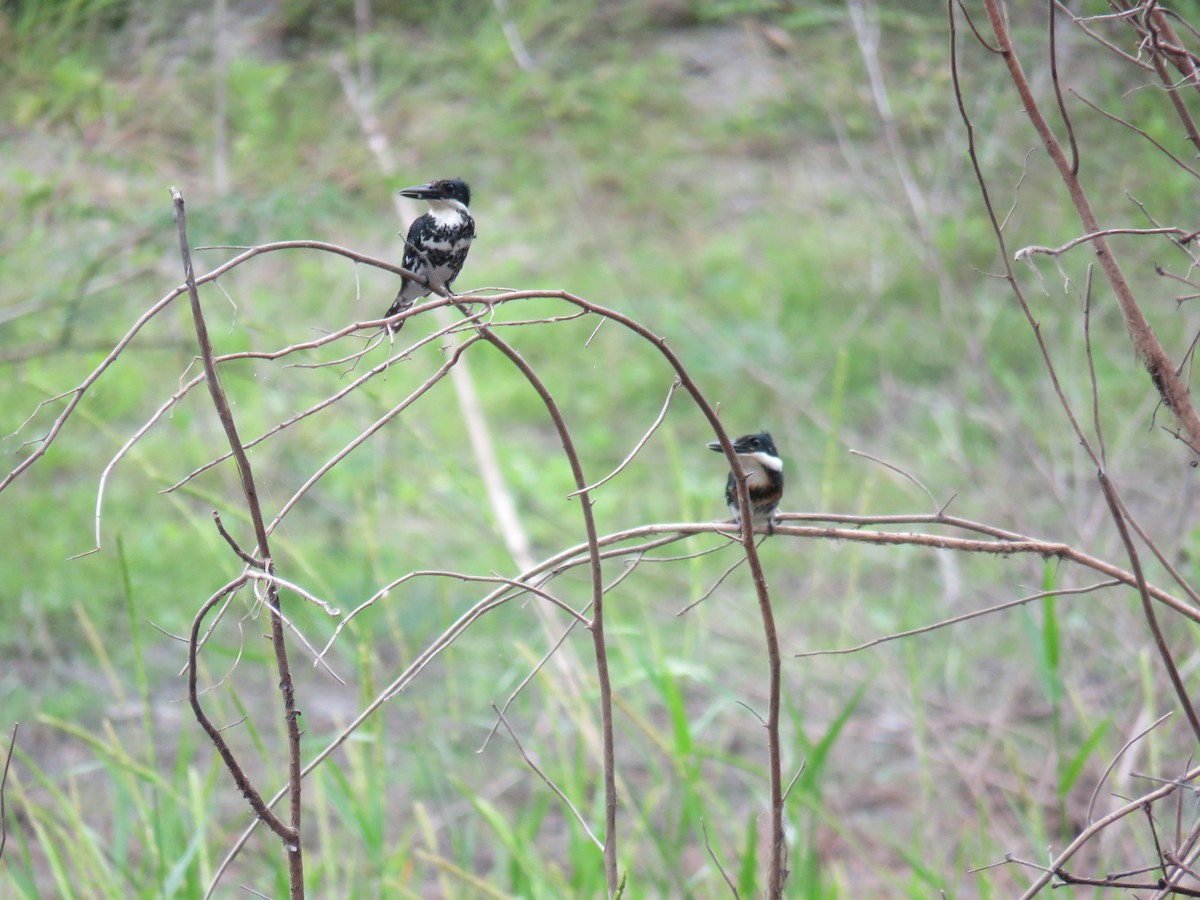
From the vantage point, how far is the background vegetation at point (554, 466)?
309cm

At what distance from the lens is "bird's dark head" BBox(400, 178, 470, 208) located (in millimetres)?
2555

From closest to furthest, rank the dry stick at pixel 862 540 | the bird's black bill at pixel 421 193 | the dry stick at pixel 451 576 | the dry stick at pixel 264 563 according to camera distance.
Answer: the dry stick at pixel 264 563
the dry stick at pixel 451 576
the dry stick at pixel 862 540
the bird's black bill at pixel 421 193

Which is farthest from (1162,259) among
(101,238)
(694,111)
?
(101,238)

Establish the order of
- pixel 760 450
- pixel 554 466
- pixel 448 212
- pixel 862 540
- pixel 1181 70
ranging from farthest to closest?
pixel 554 466 → pixel 760 450 → pixel 448 212 → pixel 1181 70 → pixel 862 540

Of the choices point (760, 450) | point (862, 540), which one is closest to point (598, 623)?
point (862, 540)

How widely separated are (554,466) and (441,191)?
4.42m

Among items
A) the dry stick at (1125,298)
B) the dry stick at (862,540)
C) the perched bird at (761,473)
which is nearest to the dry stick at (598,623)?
the dry stick at (862,540)

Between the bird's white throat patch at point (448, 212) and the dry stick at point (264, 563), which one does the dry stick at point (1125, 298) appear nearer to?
the dry stick at point (264, 563)

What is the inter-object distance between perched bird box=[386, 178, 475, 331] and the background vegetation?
0.40 m

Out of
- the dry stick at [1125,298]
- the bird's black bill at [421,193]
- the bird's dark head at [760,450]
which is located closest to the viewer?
the dry stick at [1125,298]

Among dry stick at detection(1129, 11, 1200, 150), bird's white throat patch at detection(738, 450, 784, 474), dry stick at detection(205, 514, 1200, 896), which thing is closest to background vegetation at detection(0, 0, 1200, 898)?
bird's white throat patch at detection(738, 450, 784, 474)

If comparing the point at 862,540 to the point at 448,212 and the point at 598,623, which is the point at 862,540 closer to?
the point at 598,623

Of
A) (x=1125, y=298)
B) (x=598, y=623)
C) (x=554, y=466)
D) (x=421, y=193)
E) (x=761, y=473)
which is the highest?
(x=421, y=193)

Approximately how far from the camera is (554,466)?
707 centimetres
